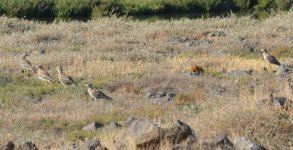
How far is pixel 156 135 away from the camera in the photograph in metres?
8.71

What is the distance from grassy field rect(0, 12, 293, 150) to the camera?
1049 centimetres

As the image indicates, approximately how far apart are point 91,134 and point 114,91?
4.85 metres

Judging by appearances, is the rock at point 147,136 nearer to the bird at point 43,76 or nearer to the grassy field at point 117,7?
the bird at point 43,76

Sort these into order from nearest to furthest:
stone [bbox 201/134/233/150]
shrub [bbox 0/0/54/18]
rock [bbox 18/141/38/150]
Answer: stone [bbox 201/134/233/150] → rock [bbox 18/141/38/150] → shrub [bbox 0/0/54/18]

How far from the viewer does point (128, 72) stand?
61.9 ft

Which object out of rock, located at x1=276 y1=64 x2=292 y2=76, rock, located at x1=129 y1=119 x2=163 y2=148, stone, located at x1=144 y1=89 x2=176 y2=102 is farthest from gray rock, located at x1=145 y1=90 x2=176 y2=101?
rock, located at x1=129 y1=119 x2=163 y2=148

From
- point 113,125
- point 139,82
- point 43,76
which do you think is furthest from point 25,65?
point 113,125

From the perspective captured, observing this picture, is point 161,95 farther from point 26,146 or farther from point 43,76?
point 26,146

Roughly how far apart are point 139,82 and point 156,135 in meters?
8.22

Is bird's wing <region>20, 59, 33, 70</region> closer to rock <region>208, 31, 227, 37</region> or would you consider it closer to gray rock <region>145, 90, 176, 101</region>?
gray rock <region>145, 90, 176, 101</region>

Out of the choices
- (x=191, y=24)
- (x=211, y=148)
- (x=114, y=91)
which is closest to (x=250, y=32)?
(x=191, y=24)

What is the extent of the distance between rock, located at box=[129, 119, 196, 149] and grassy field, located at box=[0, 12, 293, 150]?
0.56m

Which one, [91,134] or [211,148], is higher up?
[211,148]

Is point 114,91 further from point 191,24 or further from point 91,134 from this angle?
point 191,24
